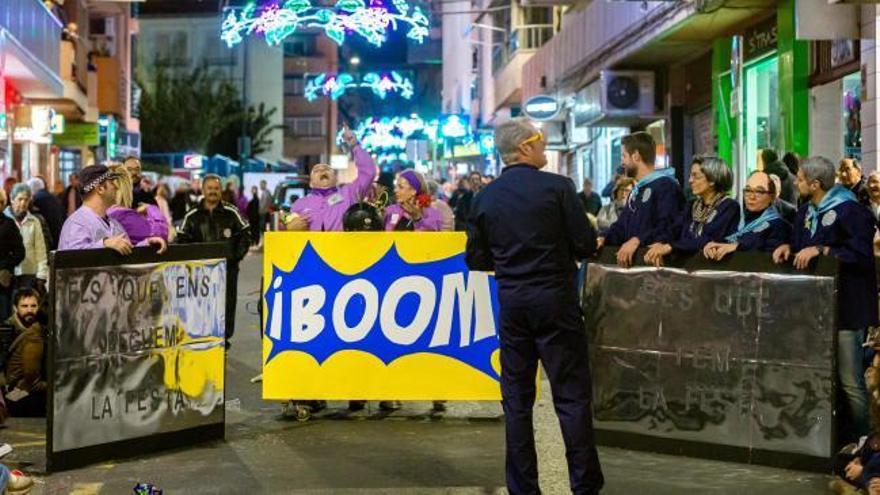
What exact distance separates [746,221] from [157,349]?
3.68 m

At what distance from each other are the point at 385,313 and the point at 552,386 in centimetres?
300

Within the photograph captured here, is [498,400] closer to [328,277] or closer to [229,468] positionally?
[328,277]

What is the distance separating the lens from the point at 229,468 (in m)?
8.18

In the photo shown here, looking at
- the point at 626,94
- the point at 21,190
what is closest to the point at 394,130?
the point at 626,94

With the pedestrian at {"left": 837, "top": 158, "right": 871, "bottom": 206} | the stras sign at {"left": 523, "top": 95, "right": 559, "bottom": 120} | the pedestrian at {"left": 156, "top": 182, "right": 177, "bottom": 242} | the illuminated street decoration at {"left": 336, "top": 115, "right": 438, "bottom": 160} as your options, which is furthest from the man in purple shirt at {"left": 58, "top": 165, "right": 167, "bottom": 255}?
the illuminated street decoration at {"left": 336, "top": 115, "right": 438, "bottom": 160}

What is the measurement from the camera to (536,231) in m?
6.81

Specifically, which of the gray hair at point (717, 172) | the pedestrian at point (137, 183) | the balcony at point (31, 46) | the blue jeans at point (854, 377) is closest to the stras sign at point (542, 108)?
the balcony at point (31, 46)

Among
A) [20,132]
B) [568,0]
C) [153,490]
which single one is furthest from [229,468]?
[568,0]

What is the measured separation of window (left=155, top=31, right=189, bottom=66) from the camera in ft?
261

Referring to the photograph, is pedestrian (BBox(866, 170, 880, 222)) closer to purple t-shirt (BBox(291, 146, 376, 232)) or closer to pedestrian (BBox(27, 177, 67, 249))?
purple t-shirt (BBox(291, 146, 376, 232))

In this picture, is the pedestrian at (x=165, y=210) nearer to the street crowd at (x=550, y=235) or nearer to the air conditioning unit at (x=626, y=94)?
the street crowd at (x=550, y=235)

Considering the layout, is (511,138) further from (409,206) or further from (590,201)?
(590,201)

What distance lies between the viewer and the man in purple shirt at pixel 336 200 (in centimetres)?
1094

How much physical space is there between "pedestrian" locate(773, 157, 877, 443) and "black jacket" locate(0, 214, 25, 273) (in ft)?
24.7
